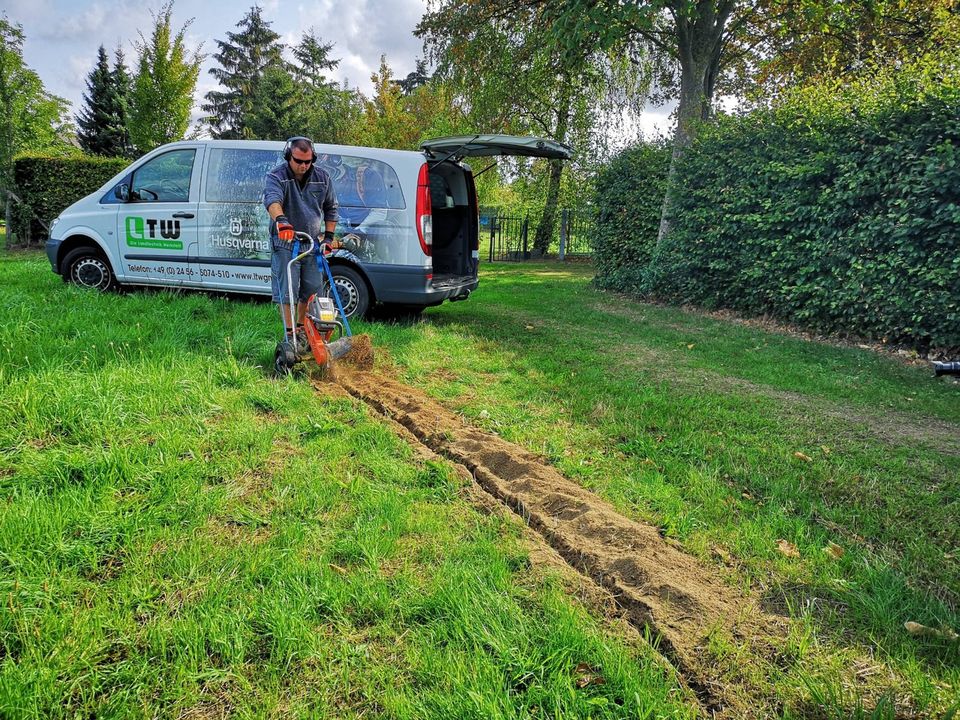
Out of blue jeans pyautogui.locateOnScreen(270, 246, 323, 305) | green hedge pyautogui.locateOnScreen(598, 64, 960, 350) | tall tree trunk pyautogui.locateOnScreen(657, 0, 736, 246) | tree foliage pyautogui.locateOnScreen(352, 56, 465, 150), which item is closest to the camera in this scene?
blue jeans pyautogui.locateOnScreen(270, 246, 323, 305)

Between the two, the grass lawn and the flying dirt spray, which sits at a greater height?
the flying dirt spray

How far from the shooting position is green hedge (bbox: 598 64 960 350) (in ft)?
20.4

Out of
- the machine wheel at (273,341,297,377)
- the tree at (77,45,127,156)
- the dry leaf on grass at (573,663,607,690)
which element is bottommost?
the dry leaf on grass at (573,663,607,690)

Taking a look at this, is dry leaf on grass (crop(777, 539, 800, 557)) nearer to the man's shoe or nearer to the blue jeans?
the man's shoe

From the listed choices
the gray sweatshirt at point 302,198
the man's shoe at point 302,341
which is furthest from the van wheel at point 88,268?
the man's shoe at point 302,341

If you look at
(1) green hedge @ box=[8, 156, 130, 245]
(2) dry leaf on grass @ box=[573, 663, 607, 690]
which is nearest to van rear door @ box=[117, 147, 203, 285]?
(2) dry leaf on grass @ box=[573, 663, 607, 690]

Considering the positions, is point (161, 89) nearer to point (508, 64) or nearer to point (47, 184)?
point (47, 184)

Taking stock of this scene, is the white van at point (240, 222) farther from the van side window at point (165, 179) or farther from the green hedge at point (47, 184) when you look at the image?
the green hedge at point (47, 184)

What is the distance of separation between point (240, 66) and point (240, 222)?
144 feet

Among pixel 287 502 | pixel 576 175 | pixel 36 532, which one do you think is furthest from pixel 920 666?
pixel 576 175

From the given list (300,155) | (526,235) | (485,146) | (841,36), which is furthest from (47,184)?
(841,36)

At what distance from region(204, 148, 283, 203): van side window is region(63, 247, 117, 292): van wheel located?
5.62 feet

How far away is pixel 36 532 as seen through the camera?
220 cm

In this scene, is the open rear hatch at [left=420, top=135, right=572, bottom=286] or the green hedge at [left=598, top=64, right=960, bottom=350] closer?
the green hedge at [left=598, top=64, right=960, bottom=350]
